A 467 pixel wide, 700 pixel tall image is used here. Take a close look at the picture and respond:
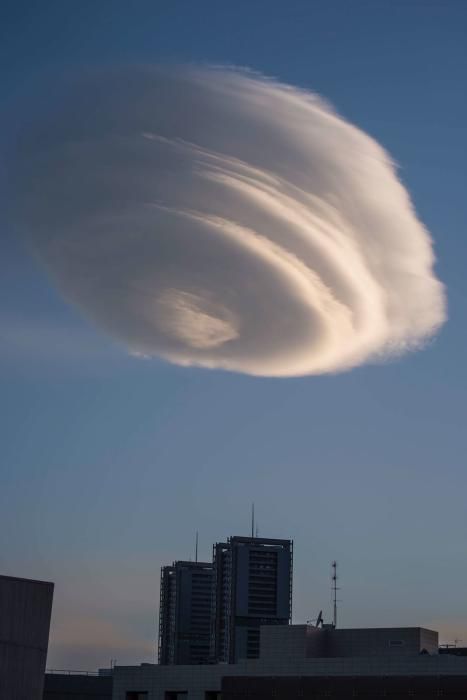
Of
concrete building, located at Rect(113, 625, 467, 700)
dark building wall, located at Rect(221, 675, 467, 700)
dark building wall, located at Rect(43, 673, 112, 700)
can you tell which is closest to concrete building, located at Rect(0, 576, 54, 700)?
dark building wall, located at Rect(221, 675, 467, 700)

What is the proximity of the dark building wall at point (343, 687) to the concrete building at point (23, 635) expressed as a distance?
56424mm

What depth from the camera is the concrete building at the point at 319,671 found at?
11862 cm

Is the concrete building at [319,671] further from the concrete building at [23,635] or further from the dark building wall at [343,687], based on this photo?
the concrete building at [23,635]

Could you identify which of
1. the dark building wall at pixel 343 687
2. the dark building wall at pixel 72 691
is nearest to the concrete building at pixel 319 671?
the dark building wall at pixel 343 687

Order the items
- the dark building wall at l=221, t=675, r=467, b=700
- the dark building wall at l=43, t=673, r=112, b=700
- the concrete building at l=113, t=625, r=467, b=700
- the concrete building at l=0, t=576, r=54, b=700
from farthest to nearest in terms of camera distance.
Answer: the dark building wall at l=43, t=673, r=112, b=700 < the concrete building at l=113, t=625, r=467, b=700 < the dark building wall at l=221, t=675, r=467, b=700 < the concrete building at l=0, t=576, r=54, b=700

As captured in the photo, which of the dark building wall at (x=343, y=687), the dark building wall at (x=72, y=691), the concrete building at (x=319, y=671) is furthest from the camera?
the dark building wall at (x=72, y=691)

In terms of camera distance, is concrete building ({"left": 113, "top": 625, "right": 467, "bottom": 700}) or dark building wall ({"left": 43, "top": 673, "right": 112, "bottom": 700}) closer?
concrete building ({"left": 113, "top": 625, "right": 467, "bottom": 700})

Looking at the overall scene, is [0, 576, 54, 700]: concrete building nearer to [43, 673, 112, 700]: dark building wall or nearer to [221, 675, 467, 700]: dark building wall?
[221, 675, 467, 700]: dark building wall

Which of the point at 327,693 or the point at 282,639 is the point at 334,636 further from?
the point at 327,693

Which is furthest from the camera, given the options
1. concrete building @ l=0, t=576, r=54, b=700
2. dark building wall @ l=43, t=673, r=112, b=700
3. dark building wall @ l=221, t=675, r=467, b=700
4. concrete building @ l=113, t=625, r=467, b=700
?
dark building wall @ l=43, t=673, r=112, b=700

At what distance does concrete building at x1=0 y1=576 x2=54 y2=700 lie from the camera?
2643 inches

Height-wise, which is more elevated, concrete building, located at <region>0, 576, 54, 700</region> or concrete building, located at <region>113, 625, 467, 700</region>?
concrete building, located at <region>113, 625, 467, 700</region>

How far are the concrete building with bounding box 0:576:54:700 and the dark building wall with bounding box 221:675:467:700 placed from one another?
56.4 m

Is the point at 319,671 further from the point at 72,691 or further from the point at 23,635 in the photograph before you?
the point at 72,691
